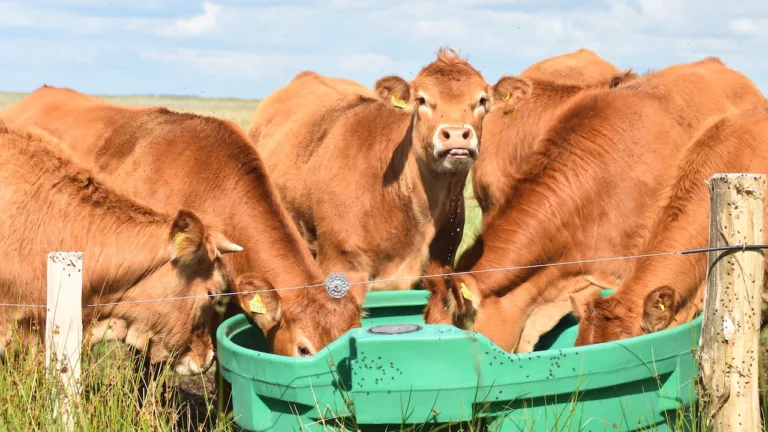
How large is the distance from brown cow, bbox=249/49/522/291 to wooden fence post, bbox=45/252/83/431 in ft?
7.48

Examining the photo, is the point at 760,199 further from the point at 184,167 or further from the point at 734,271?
the point at 184,167

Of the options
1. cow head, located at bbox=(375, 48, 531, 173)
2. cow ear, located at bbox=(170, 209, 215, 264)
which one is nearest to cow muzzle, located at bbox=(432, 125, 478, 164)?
cow head, located at bbox=(375, 48, 531, 173)

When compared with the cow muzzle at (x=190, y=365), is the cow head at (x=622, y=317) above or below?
above

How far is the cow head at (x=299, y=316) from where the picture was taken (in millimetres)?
5027

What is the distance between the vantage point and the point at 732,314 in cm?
374

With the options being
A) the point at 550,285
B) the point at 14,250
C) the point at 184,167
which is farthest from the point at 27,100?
the point at 550,285

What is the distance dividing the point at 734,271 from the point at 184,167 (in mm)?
3776

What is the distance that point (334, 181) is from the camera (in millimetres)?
7129

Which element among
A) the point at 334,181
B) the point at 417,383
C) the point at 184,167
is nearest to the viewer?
the point at 417,383

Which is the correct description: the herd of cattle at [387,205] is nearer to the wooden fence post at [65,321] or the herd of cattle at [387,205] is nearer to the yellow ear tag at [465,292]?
the yellow ear tag at [465,292]

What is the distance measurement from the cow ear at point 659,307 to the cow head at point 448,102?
2134 mm

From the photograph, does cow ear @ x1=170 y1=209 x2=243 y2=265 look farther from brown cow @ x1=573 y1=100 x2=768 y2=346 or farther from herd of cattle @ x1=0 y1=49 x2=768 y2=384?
brown cow @ x1=573 y1=100 x2=768 y2=346

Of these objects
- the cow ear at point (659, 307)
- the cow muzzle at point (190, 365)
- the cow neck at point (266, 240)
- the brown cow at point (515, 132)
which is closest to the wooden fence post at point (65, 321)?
the cow muzzle at point (190, 365)

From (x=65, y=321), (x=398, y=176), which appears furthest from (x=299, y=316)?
(x=398, y=176)
